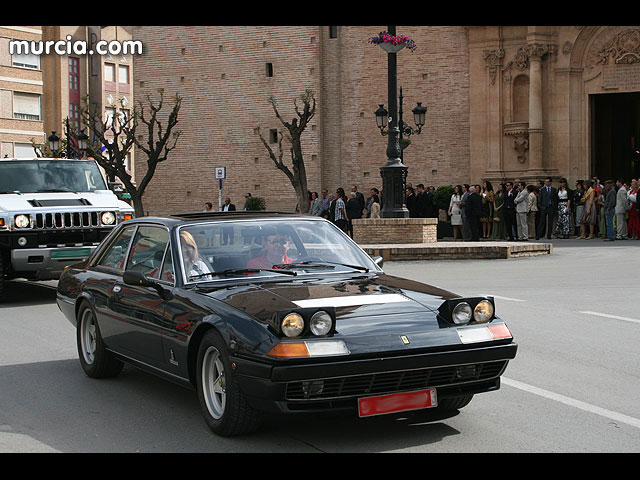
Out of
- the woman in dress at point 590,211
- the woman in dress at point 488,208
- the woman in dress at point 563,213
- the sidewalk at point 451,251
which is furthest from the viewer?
the woman in dress at point 488,208

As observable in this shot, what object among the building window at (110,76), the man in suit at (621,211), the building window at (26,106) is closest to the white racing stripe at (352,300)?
the man in suit at (621,211)

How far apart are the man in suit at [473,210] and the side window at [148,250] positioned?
837 inches

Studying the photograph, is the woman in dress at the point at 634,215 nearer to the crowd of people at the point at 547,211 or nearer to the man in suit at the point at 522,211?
the crowd of people at the point at 547,211

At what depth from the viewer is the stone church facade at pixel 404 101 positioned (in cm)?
3791

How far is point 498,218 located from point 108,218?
59.2 feet

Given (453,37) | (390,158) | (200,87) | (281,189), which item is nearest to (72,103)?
(200,87)

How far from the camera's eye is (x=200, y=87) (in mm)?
48625

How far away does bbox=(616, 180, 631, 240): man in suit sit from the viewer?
26.6 m

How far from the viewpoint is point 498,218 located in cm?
3009

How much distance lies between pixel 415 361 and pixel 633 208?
23.2 meters

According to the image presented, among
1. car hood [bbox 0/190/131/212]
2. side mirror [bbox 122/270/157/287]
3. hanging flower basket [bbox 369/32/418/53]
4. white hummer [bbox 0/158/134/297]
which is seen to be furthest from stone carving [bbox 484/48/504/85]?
side mirror [bbox 122/270/157/287]

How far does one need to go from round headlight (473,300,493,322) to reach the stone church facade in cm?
3281

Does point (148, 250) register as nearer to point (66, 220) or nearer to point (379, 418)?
point (379, 418)

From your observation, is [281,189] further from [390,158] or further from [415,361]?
[415,361]
